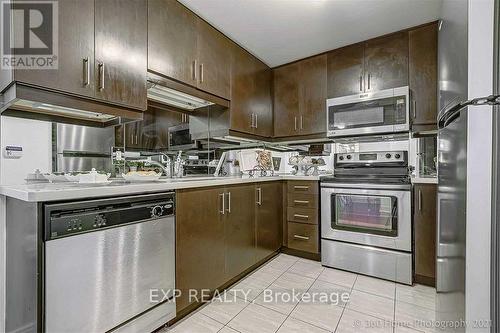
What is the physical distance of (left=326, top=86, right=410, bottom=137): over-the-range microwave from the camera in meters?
2.36

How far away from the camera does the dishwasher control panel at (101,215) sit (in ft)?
3.37

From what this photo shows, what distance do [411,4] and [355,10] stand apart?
1.43 ft

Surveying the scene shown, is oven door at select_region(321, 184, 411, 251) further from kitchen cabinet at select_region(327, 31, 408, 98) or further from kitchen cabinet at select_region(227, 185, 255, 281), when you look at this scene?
kitchen cabinet at select_region(327, 31, 408, 98)

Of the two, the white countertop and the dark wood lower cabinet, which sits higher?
the white countertop

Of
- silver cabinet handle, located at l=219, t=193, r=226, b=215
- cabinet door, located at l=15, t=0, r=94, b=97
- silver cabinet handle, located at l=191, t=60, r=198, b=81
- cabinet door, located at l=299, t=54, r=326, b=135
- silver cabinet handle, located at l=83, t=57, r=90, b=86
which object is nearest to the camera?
cabinet door, located at l=15, t=0, r=94, b=97

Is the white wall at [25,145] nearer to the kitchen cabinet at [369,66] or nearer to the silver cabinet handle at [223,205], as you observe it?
the silver cabinet handle at [223,205]

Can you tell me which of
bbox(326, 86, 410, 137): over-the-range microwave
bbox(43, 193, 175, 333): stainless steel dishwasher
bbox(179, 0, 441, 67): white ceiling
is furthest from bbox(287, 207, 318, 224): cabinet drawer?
bbox(179, 0, 441, 67): white ceiling

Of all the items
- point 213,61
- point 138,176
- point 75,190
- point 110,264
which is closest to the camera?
point 75,190

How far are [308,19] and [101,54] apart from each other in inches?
67.4

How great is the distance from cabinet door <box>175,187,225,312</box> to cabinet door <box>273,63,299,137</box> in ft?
5.03

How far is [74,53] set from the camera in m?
1.36

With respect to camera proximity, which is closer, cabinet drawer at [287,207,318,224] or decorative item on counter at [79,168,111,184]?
decorative item on counter at [79,168,111,184]

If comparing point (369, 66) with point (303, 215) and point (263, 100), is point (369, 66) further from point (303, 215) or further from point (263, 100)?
point (303, 215)

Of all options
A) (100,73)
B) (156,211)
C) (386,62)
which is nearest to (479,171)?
(156,211)
